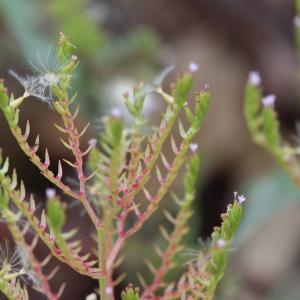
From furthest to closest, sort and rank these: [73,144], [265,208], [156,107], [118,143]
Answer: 1. [156,107]
2. [265,208]
3. [73,144]
4. [118,143]

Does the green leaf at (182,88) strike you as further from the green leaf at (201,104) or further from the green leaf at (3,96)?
the green leaf at (3,96)

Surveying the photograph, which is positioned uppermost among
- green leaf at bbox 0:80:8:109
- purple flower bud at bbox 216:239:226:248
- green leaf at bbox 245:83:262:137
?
green leaf at bbox 245:83:262:137

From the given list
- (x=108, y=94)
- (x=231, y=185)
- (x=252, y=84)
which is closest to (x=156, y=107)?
(x=108, y=94)

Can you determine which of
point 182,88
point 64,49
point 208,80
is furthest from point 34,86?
point 208,80

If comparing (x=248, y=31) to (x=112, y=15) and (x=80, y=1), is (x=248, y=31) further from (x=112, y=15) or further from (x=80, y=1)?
(x=80, y=1)

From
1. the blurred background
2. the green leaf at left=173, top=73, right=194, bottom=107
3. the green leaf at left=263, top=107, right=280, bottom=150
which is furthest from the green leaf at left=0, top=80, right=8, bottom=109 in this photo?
the blurred background

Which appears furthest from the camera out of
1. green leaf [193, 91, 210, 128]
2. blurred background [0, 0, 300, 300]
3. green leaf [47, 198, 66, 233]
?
blurred background [0, 0, 300, 300]

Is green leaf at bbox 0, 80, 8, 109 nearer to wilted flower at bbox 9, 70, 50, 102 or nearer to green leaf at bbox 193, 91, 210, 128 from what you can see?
wilted flower at bbox 9, 70, 50, 102

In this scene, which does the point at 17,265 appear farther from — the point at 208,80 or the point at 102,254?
the point at 208,80
